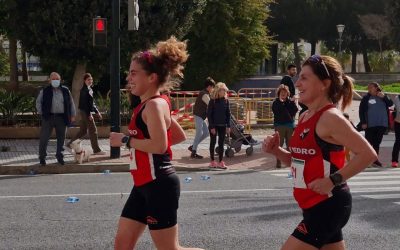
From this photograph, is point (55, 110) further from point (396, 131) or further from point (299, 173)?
point (299, 173)

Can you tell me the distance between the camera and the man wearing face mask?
538 inches

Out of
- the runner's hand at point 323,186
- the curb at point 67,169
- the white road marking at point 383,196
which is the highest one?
the runner's hand at point 323,186

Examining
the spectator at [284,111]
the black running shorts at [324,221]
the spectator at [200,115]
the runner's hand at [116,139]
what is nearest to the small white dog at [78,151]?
the spectator at [200,115]

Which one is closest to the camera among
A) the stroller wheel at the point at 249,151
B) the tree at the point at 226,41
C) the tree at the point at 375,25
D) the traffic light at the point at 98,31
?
the traffic light at the point at 98,31

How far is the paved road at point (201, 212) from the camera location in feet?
24.1

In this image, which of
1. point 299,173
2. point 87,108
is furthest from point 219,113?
point 299,173

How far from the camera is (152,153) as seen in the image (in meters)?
4.75

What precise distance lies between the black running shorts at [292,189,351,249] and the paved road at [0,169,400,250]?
2.80 meters

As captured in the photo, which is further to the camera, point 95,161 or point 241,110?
point 241,110

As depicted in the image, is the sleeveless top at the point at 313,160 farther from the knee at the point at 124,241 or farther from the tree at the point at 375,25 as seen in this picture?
the tree at the point at 375,25

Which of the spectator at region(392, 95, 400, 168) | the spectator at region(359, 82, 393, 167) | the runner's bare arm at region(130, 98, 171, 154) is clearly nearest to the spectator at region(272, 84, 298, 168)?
the spectator at region(359, 82, 393, 167)

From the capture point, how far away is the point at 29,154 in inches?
611

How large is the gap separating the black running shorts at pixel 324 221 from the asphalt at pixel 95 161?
9833 mm

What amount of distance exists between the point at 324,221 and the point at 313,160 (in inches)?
14.4
